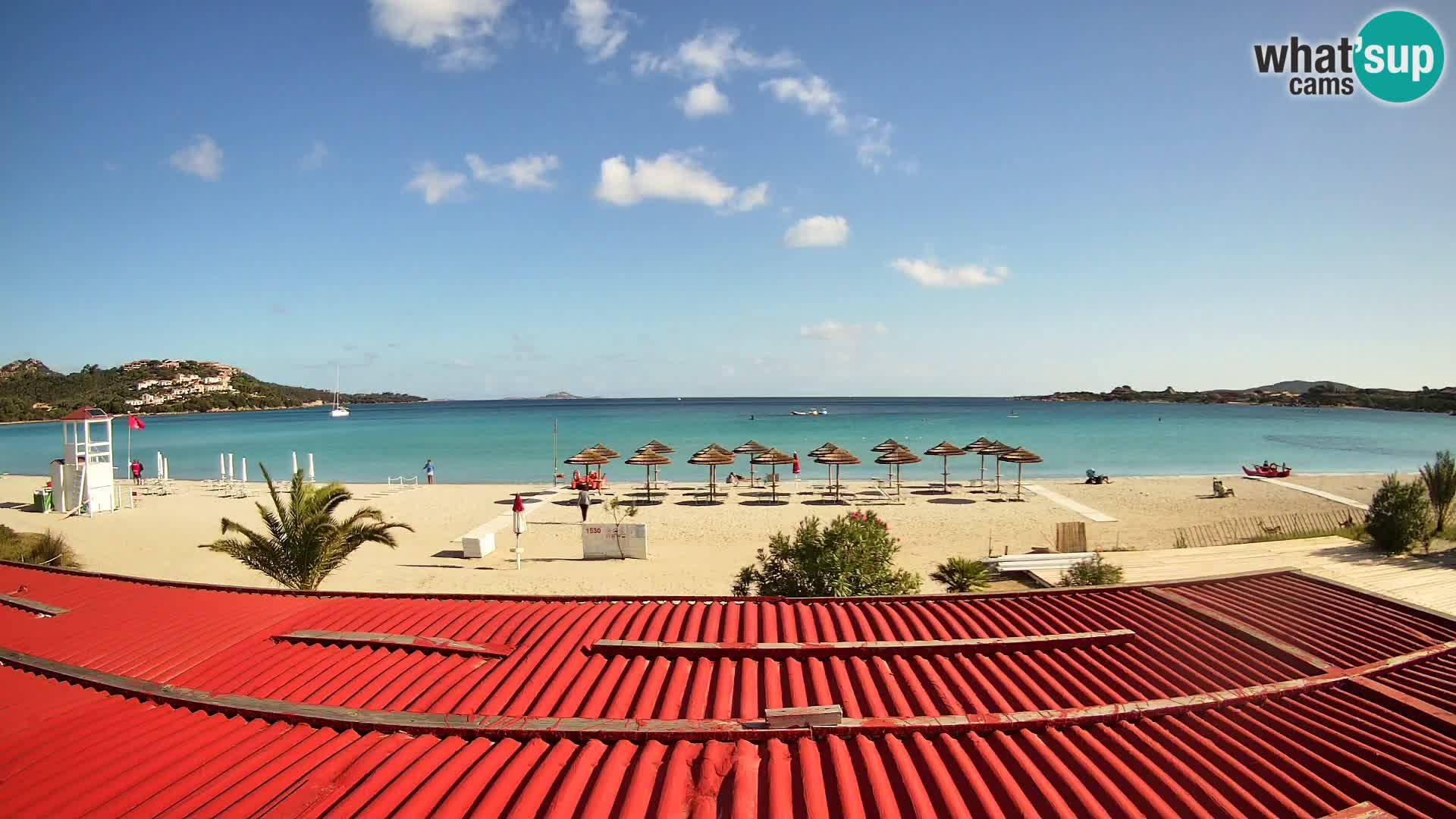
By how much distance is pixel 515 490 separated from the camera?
89.6 ft

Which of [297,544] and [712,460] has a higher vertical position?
[712,460]

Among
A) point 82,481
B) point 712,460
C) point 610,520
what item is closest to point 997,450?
point 712,460

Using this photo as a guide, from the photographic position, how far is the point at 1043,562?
12.4 m

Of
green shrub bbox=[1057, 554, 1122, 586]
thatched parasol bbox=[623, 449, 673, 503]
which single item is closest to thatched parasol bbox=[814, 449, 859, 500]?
thatched parasol bbox=[623, 449, 673, 503]

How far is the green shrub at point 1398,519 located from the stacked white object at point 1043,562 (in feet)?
20.3

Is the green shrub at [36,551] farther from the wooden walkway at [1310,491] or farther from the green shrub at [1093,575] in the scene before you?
the wooden walkway at [1310,491]

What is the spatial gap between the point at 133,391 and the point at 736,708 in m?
157

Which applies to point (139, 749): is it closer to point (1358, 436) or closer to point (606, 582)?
point (606, 582)

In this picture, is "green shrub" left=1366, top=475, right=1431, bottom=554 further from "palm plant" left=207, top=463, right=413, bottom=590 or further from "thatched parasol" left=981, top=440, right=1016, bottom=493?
"palm plant" left=207, top=463, right=413, bottom=590

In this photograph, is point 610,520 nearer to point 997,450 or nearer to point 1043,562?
point 1043,562

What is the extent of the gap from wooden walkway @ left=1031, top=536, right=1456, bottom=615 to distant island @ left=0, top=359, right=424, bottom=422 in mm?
113988

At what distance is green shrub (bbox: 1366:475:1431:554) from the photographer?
1261 cm

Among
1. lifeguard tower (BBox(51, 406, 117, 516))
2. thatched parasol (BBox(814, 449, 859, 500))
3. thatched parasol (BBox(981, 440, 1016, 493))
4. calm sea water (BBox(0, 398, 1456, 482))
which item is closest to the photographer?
lifeguard tower (BBox(51, 406, 117, 516))

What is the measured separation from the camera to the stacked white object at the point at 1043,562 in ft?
39.7
